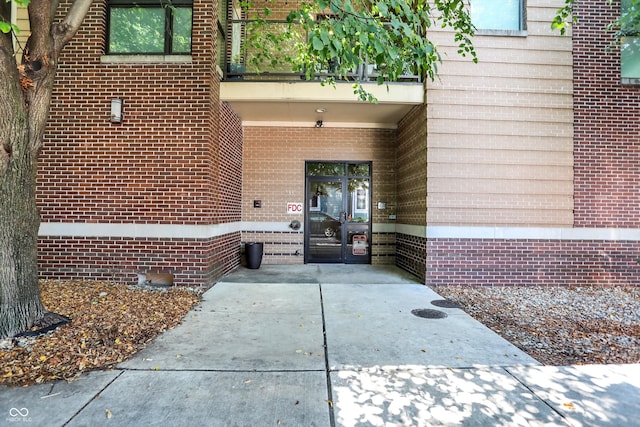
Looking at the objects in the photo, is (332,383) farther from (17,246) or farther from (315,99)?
(315,99)

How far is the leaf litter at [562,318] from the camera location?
3.69 m

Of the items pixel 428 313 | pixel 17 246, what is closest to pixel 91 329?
pixel 17 246

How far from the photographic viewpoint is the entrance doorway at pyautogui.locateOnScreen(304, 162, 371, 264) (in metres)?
9.05

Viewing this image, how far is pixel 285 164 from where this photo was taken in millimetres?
8977

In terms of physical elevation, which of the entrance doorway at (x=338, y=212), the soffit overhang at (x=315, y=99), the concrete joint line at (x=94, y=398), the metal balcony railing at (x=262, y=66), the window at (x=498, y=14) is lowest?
the concrete joint line at (x=94, y=398)

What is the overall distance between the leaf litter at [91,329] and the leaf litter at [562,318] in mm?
4346

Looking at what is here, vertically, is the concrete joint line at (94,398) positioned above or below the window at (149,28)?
below

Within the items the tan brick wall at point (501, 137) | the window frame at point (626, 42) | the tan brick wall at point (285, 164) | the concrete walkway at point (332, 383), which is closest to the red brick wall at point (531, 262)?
the tan brick wall at point (501, 137)

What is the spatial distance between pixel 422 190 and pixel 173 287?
5.25 m

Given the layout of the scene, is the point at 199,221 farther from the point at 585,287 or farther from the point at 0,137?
the point at 585,287

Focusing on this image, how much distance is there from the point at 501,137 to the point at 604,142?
2.14 meters

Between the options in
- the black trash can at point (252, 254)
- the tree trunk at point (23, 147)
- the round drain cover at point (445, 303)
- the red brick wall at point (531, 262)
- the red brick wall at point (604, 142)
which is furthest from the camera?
the black trash can at point (252, 254)

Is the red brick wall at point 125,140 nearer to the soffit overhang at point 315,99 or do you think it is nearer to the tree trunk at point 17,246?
the soffit overhang at point 315,99

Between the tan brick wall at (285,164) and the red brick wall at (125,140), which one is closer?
the red brick wall at (125,140)
